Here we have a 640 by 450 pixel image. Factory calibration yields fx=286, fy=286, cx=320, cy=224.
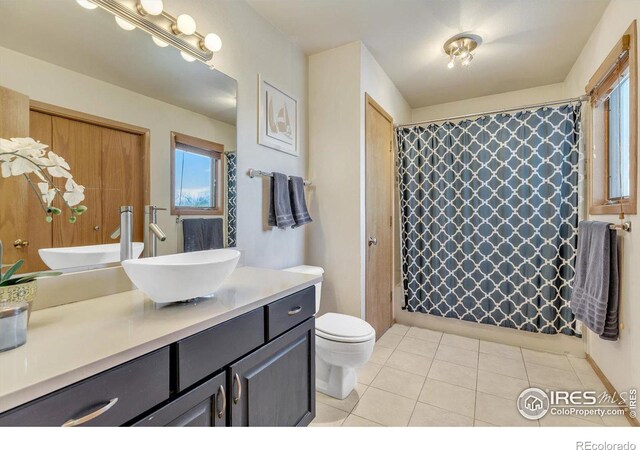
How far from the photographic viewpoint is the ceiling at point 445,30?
5.87 ft

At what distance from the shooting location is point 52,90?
99cm

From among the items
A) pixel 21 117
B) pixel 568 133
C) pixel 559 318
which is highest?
pixel 568 133

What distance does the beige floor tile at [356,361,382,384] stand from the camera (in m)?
1.91

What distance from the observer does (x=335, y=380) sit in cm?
172

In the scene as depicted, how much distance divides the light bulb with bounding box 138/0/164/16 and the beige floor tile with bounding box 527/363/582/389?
294 cm

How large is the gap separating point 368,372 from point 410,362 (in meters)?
0.37

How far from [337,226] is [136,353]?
5.57 feet

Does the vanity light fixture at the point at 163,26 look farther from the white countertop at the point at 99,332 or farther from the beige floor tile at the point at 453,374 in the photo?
the beige floor tile at the point at 453,374

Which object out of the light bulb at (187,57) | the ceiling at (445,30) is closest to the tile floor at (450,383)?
the light bulb at (187,57)

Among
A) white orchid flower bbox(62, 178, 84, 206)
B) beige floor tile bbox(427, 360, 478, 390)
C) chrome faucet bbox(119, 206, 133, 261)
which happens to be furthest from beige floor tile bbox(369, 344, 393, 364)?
white orchid flower bbox(62, 178, 84, 206)

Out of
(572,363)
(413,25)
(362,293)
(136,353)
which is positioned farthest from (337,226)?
(572,363)

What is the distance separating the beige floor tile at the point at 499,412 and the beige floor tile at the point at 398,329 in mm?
970

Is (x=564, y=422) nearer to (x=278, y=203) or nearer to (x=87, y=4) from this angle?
(x=278, y=203)

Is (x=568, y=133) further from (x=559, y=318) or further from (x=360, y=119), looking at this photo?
(x=360, y=119)
